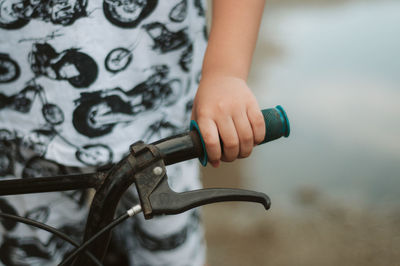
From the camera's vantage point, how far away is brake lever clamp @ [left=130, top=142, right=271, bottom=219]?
0.48 metres

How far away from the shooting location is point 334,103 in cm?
237

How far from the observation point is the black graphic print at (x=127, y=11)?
71 cm

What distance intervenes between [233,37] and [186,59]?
0.13 m

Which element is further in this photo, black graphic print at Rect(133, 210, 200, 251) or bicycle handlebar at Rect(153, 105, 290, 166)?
black graphic print at Rect(133, 210, 200, 251)

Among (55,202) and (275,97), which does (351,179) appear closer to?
(275,97)

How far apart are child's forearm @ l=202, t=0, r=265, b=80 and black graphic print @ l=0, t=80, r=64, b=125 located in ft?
0.82

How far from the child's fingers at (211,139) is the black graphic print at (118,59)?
0.80 feet

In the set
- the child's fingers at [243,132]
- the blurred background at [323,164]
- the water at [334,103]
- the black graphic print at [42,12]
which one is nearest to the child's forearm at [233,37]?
the child's fingers at [243,132]

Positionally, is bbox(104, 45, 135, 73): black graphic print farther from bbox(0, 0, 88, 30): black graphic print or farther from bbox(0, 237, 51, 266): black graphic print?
bbox(0, 237, 51, 266): black graphic print

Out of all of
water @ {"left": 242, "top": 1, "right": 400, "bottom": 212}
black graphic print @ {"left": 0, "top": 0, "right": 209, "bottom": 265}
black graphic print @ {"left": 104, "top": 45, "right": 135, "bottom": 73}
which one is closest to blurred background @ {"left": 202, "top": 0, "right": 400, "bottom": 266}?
water @ {"left": 242, "top": 1, "right": 400, "bottom": 212}

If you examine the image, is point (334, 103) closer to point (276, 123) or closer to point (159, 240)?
point (159, 240)

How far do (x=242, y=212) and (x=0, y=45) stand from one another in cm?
131

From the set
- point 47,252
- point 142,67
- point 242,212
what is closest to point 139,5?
point 142,67

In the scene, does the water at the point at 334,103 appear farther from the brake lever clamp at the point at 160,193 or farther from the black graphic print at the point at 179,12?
the brake lever clamp at the point at 160,193
